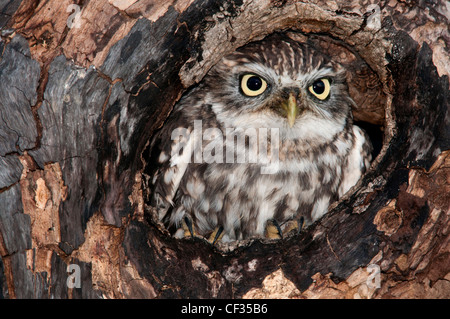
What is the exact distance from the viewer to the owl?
9.77 ft

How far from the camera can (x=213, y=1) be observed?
8.14 ft

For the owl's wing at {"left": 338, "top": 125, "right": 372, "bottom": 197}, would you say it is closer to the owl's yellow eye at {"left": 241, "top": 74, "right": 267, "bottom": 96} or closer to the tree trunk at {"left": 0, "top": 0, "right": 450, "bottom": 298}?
the tree trunk at {"left": 0, "top": 0, "right": 450, "bottom": 298}

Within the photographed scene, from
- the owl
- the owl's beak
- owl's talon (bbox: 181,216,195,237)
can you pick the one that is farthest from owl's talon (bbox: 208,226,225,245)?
the owl's beak

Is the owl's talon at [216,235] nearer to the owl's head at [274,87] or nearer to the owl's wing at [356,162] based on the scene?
the owl's head at [274,87]

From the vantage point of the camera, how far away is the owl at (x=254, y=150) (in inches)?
117

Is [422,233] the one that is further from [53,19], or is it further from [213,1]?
[53,19]

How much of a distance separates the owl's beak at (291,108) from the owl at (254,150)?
0.07 meters

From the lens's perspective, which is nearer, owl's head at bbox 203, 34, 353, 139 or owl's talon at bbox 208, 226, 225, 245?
owl's head at bbox 203, 34, 353, 139

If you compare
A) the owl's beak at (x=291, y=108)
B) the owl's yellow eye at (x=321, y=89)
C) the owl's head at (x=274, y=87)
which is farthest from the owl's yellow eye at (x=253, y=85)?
the owl's yellow eye at (x=321, y=89)

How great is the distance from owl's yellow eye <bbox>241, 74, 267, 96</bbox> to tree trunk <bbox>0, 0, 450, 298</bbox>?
0.85 feet

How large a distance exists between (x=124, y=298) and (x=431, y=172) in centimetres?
171

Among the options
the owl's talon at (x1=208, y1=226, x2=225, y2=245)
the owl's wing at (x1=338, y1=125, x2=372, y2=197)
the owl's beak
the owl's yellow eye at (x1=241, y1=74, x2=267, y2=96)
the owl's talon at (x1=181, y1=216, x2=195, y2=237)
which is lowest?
the owl's talon at (x1=208, y1=226, x2=225, y2=245)

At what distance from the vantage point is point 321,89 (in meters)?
3.16

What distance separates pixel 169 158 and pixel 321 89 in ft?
3.55
